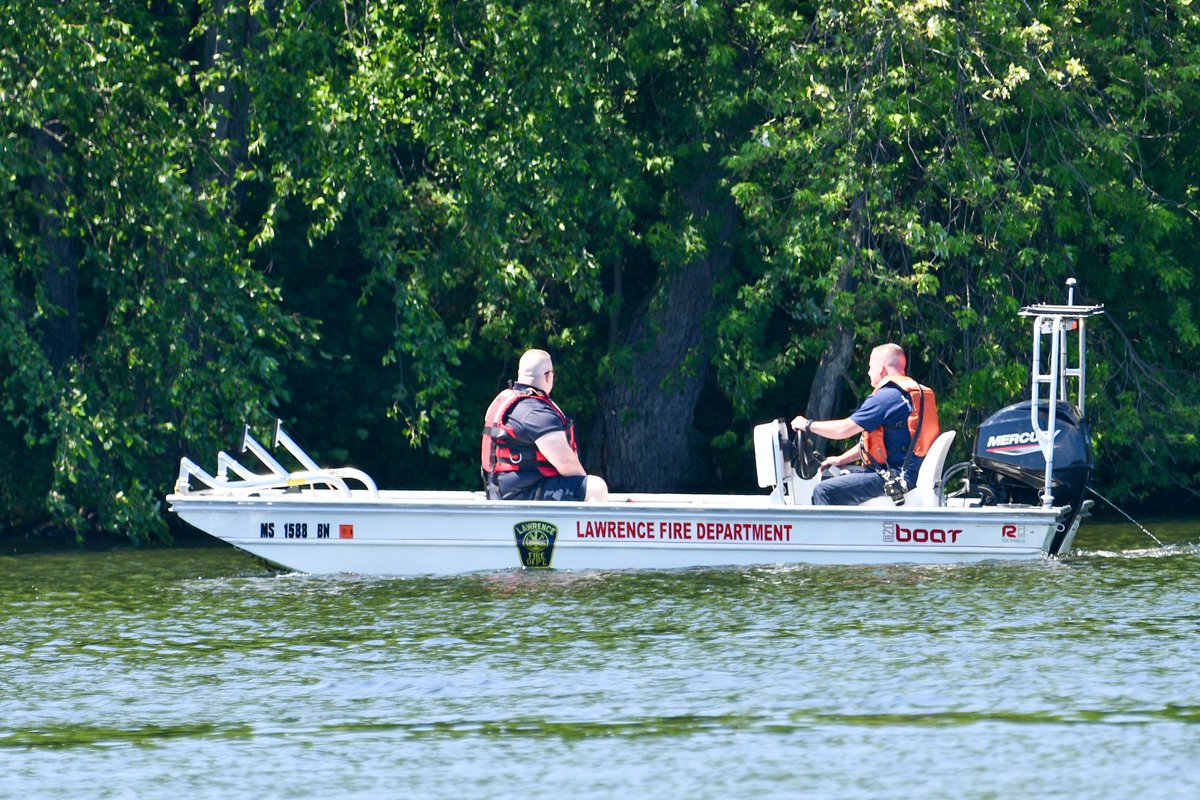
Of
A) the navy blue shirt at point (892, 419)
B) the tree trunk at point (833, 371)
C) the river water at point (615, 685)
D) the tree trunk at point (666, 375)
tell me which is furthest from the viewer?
the tree trunk at point (666, 375)

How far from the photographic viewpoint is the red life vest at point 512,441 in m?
13.9

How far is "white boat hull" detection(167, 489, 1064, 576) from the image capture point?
1383 centimetres

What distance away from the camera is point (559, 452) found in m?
13.9

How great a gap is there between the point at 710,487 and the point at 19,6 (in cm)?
877

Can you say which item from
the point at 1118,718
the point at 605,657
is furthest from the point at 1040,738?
the point at 605,657

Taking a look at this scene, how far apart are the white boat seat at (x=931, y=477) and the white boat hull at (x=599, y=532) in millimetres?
207

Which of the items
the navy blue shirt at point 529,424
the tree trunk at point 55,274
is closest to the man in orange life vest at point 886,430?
the navy blue shirt at point 529,424

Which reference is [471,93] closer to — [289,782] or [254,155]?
[254,155]

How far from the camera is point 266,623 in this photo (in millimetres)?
12305

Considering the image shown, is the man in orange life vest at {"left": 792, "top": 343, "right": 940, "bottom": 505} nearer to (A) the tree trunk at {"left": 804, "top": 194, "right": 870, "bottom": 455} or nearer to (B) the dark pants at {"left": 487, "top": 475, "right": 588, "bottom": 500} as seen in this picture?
(B) the dark pants at {"left": 487, "top": 475, "right": 588, "bottom": 500}

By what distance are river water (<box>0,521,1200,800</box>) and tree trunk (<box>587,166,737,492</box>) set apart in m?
6.53

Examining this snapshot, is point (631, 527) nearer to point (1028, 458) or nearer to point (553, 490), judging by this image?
point (553, 490)

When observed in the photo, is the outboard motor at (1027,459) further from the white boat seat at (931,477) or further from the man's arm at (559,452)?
the man's arm at (559,452)

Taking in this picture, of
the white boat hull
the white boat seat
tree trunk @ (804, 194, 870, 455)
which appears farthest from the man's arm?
tree trunk @ (804, 194, 870, 455)
